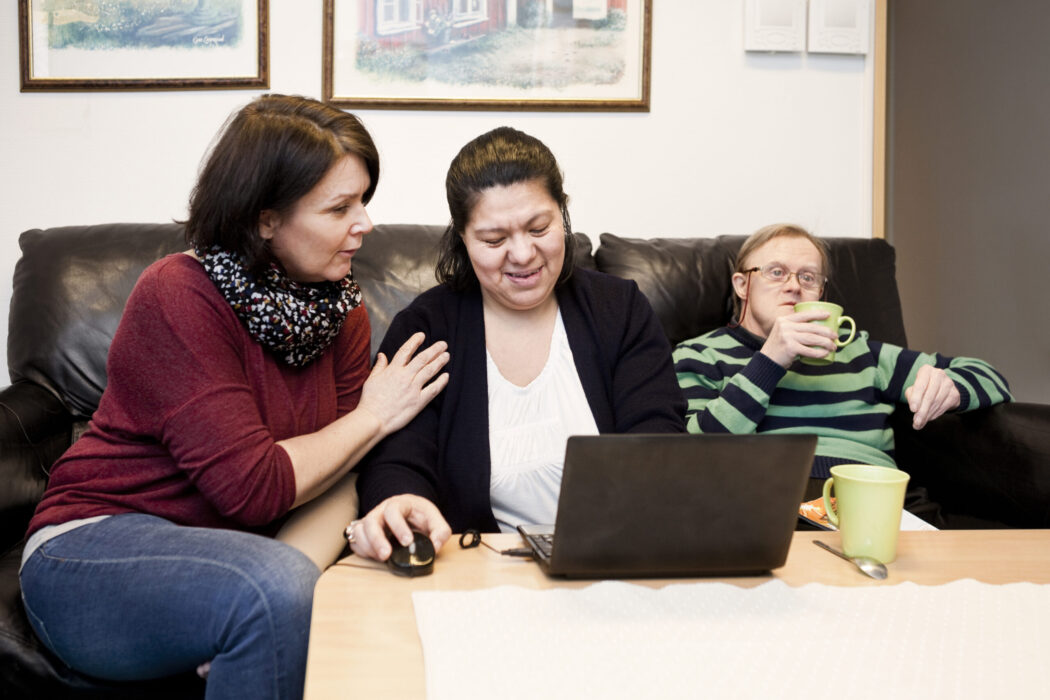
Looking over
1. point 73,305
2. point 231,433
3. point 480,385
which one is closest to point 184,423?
point 231,433

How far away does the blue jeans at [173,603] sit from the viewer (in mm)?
981

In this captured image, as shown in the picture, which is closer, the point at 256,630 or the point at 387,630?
the point at 387,630

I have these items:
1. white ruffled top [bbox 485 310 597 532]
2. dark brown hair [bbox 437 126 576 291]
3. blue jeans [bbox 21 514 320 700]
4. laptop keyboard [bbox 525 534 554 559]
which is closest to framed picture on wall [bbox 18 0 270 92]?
dark brown hair [bbox 437 126 576 291]

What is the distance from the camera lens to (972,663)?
729mm

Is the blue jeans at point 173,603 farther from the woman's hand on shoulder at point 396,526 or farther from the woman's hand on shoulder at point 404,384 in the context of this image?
the woman's hand on shoulder at point 404,384

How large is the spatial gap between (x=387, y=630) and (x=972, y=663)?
0.51 metres

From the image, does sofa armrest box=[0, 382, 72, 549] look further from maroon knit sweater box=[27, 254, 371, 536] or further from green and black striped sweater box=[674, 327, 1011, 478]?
green and black striped sweater box=[674, 327, 1011, 478]

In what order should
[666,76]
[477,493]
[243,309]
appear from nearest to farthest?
[243,309], [477,493], [666,76]

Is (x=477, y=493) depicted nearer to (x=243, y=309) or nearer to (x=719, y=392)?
(x=243, y=309)

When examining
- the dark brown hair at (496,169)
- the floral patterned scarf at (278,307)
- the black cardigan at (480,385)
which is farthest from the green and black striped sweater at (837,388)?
the floral patterned scarf at (278,307)

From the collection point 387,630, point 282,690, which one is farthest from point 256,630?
point 387,630

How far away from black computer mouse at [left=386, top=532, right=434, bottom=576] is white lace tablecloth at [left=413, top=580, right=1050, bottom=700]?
3.0 inches

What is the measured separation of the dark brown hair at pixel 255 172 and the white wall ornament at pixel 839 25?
1644 mm

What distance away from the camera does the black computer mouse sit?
0.93m
